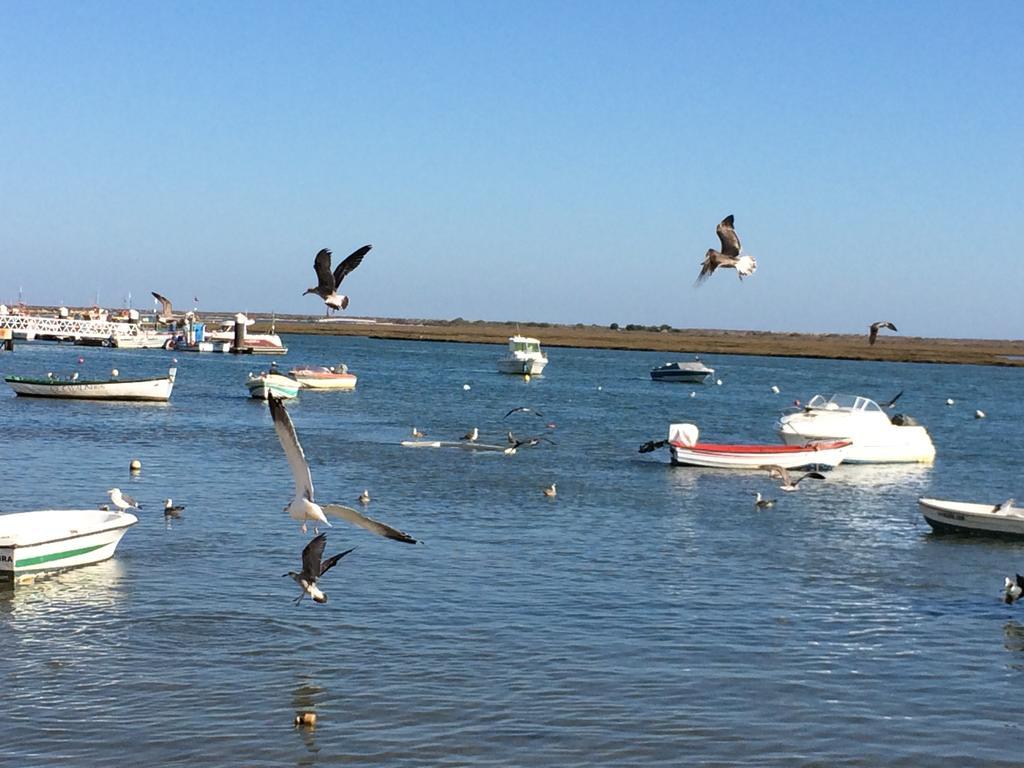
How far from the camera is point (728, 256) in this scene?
683 inches

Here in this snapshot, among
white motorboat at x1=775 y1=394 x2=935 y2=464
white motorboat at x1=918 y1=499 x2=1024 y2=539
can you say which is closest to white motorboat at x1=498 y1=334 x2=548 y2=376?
white motorboat at x1=775 y1=394 x2=935 y2=464

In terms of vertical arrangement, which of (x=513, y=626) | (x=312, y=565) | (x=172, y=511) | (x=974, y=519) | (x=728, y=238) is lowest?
(x=513, y=626)

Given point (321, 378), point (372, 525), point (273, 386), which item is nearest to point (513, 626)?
point (372, 525)

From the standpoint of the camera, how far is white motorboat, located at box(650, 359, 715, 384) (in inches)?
4227

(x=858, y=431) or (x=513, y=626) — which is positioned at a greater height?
(x=858, y=431)

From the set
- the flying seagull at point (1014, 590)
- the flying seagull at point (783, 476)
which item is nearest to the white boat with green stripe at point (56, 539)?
the flying seagull at point (1014, 590)

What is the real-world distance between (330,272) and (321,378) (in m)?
63.2

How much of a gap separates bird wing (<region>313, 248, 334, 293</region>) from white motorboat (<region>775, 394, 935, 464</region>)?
109ft

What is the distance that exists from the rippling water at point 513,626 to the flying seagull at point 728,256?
5.62 metres

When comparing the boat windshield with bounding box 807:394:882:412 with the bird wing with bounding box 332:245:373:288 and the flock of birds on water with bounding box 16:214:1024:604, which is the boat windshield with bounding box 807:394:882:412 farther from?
the bird wing with bounding box 332:245:373:288

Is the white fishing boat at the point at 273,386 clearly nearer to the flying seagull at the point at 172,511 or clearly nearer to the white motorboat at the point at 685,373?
the flying seagull at the point at 172,511

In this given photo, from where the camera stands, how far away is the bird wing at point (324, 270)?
55.2 ft

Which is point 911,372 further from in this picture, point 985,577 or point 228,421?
point 985,577

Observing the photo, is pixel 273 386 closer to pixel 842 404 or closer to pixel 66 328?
pixel 842 404
